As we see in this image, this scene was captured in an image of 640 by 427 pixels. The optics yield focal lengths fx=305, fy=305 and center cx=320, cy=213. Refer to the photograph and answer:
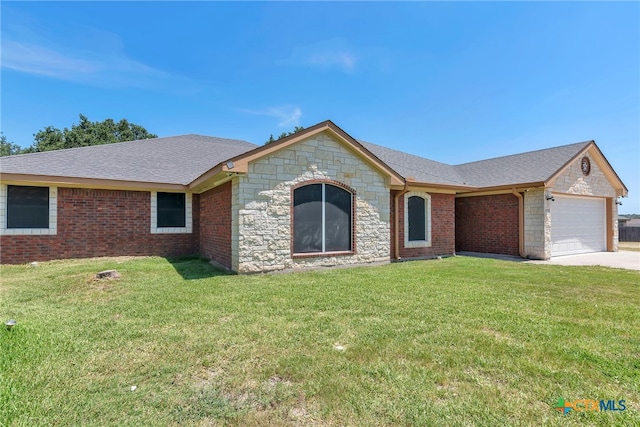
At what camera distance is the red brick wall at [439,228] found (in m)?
11.8

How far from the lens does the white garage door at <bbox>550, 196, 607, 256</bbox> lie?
44.3 ft

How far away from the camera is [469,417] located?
2.38 m

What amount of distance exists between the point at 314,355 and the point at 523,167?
50.0 ft

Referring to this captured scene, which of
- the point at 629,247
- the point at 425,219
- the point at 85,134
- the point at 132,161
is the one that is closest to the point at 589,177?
the point at 629,247

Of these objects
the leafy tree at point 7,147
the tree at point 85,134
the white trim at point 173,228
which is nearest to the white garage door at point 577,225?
the white trim at point 173,228

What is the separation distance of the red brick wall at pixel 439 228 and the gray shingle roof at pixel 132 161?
8.89 metres

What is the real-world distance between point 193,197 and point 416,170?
10052mm

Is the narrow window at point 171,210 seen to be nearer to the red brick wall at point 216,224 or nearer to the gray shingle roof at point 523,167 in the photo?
the red brick wall at point 216,224

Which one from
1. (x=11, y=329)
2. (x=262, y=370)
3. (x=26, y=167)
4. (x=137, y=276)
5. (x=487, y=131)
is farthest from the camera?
(x=487, y=131)

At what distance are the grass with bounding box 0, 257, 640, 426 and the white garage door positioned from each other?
303 inches

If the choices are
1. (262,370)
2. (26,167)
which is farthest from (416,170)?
(26,167)

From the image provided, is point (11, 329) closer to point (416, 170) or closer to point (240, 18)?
point (240, 18)

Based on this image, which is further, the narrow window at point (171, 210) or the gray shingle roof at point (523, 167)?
the gray shingle roof at point (523, 167)

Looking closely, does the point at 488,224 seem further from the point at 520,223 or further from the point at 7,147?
the point at 7,147
